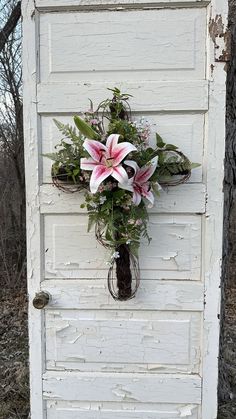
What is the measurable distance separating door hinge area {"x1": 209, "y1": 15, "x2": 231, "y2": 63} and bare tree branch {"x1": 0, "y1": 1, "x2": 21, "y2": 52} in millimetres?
2751

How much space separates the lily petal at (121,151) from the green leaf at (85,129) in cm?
12

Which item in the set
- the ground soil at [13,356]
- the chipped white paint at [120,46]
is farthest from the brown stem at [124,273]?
the ground soil at [13,356]

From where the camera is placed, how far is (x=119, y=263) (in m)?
1.90

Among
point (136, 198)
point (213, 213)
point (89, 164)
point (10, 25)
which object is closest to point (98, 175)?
point (89, 164)

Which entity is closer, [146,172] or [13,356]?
[146,172]

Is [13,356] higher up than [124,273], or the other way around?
[124,273]

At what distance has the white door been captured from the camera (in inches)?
73.0

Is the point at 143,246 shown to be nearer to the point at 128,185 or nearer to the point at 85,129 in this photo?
the point at 128,185

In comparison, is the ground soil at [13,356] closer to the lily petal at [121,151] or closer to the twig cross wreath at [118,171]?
the twig cross wreath at [118,171]

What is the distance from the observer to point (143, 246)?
6.39 ft

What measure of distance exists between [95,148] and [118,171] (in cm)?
14

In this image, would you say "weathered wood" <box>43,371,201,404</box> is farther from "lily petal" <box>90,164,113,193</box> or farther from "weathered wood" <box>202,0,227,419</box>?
"lily petal" <box>90,164,113,193</box>

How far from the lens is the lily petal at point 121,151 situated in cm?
170

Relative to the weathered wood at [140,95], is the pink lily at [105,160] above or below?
below
